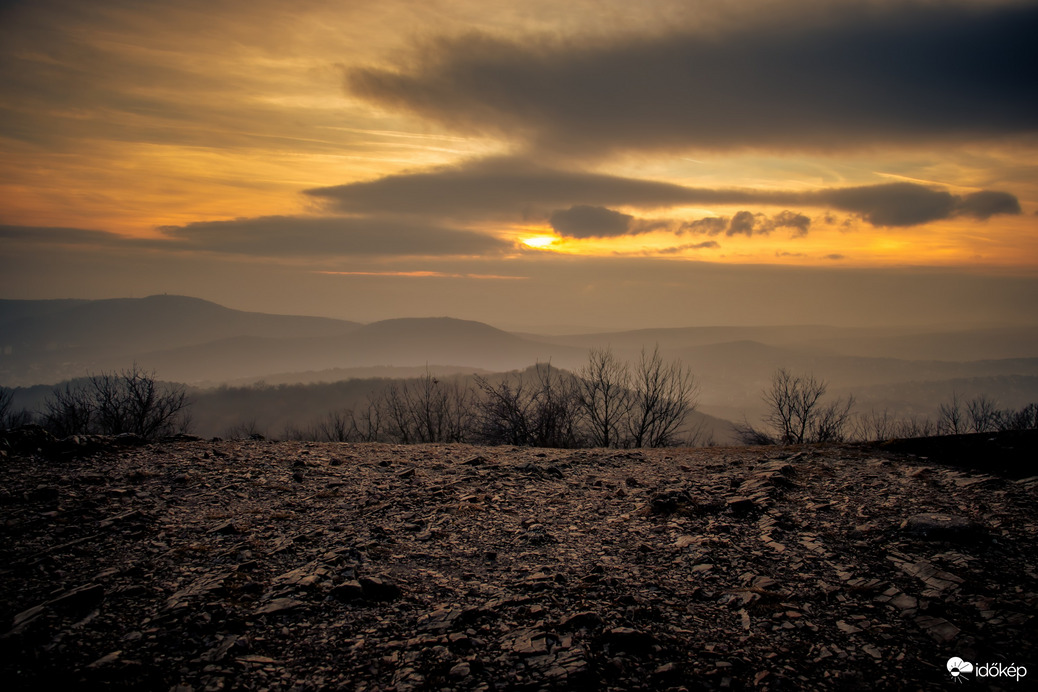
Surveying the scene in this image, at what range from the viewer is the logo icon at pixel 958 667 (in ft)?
13.6

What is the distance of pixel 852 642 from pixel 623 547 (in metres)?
2.82

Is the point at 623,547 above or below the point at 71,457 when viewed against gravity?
below

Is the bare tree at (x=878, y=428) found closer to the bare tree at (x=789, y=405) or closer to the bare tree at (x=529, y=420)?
the bare tree at (x=789, y=405)

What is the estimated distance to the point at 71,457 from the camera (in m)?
9.30

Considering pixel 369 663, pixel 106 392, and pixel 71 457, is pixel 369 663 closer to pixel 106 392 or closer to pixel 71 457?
pixel 71 457

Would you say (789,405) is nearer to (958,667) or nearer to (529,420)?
(529,420)

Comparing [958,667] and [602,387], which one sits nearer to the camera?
[958,667]

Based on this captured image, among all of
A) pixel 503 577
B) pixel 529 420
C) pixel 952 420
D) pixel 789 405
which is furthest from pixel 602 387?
pixel 952 420

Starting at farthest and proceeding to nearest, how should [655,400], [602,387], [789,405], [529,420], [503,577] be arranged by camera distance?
[789,405]
[602,387]
[529,420]
[655,400]
[503,577]

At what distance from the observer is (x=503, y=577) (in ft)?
19.8

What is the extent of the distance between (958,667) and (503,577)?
429 cm

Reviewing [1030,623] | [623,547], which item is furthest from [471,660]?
[1030,623]

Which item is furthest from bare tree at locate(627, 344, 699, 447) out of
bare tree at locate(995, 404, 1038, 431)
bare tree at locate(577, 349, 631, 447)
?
bare tree at locate(995, 404, 1038, 431)

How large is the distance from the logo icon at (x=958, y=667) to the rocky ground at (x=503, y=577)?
0.06m
